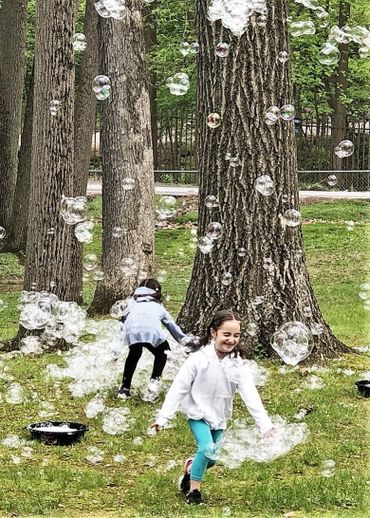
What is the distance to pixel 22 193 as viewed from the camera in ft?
61.2

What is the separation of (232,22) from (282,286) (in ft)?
7.11

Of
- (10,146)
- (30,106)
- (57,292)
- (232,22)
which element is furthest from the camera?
(10,146)

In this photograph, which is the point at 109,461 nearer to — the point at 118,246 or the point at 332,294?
the point at 118,246

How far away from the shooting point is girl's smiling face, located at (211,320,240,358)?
16.3 feet

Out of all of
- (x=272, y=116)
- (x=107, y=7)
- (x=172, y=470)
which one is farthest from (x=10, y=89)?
(x=172, y=470)

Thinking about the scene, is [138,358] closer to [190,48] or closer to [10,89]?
[190,48]

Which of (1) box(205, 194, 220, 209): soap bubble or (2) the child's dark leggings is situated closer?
(2) the child's dark leggings

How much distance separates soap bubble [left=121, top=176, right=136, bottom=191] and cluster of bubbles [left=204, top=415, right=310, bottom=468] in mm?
5510

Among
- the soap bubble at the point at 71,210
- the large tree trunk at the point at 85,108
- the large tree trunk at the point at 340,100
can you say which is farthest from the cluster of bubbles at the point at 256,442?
the large tree trunk at the point at 340,100

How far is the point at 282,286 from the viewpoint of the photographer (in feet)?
26.1

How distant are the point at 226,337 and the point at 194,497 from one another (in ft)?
2.83

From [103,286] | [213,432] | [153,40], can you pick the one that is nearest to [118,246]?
[103,286]

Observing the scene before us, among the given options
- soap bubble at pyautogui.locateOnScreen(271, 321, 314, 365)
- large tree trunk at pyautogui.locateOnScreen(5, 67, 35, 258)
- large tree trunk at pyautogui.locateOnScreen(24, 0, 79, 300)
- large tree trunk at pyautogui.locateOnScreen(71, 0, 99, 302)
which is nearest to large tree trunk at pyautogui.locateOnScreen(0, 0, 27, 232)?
large tree trunk at pyautogui.locateOnScreen(5, 67, 35, 258)

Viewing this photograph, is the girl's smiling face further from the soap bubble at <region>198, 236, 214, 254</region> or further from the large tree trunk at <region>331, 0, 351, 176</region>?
the large tree trunk at <region>331, 0, 351, 176</region>
